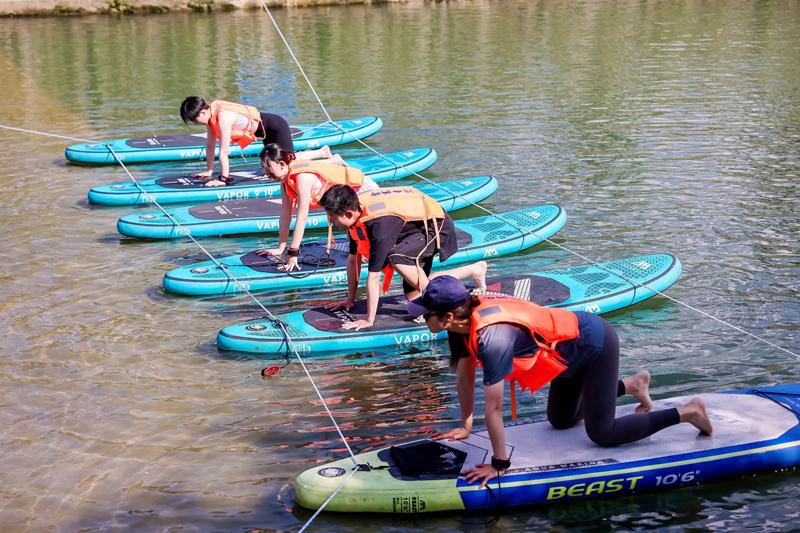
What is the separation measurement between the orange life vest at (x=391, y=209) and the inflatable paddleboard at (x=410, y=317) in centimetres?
53

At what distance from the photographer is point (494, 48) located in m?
25.3

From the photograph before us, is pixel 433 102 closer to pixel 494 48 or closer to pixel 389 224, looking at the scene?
pixel 494 48

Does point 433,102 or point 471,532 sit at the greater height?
point 433,102

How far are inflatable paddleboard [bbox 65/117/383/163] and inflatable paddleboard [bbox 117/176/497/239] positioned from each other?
10.7 feet

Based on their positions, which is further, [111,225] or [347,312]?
[111,225]

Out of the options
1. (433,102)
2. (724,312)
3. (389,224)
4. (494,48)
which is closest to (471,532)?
(389,224)

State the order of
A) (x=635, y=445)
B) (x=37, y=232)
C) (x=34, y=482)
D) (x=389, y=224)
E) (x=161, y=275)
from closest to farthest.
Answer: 1. (x=635, y=445)
2. (x=34, y=482)
3. (x=389, y=224)
4. (x=161, y=275)
5. (x=37, y=232)

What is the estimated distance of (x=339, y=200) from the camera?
638cm

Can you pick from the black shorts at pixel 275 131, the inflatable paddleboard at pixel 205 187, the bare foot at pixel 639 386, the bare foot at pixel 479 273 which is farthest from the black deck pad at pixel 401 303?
the inflatable paddleboard at pixel 205 187

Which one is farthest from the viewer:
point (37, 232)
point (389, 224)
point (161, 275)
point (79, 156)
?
point (79, 156)

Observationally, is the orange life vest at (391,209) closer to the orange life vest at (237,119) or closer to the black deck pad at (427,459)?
the black deck pad at (427,459)

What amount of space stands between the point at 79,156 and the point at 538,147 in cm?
870

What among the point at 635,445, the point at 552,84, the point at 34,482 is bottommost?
the point at 34,482

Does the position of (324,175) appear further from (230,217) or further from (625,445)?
(625,445)
